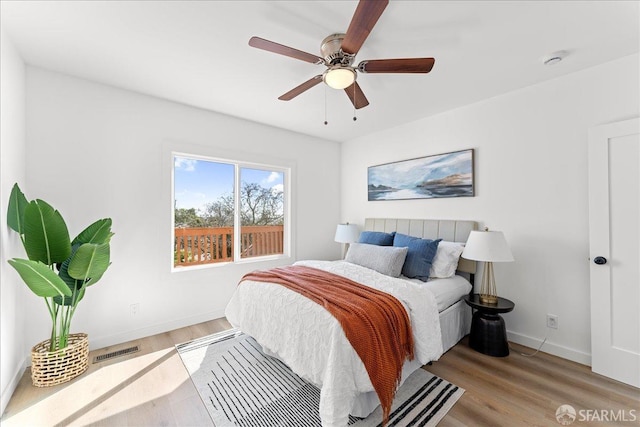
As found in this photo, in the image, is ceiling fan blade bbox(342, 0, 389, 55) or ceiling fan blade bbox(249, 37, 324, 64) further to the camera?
ceiling fan blade bbox(249, 37, 324, 64)

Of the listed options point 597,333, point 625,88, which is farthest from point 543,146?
point 597,333

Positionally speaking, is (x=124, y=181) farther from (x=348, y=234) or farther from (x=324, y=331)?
(x=348, y=234)

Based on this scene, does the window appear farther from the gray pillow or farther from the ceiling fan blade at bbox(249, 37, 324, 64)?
the ceiling fan blade at bbox(249, 37, 324, 64)

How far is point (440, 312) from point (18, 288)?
3676mm

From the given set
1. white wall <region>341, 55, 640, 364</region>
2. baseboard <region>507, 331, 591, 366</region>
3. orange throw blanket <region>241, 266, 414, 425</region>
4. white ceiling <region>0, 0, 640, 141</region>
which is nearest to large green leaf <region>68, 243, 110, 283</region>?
orange throw blanket <region>241, 266, 414, 425</region>

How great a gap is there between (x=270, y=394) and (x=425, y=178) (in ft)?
9.79

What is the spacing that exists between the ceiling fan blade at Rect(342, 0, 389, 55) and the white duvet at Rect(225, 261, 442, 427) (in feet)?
5.69

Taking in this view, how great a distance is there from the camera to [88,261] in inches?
81.0

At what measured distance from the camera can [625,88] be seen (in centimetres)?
222

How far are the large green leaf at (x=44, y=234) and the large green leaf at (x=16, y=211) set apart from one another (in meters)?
0.09

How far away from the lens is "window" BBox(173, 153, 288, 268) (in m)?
3.35

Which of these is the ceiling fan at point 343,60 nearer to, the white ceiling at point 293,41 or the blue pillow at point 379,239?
the white ceiling at point 293,41

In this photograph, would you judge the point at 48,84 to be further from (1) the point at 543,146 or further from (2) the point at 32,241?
(1) the point at 543,146

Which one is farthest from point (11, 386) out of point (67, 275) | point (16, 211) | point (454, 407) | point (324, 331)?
point (454, 407)
